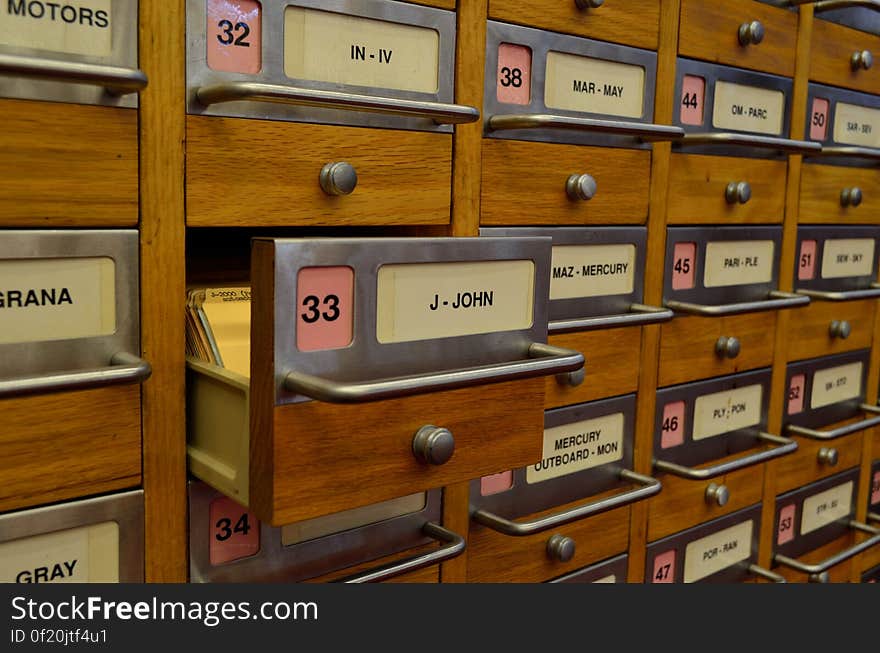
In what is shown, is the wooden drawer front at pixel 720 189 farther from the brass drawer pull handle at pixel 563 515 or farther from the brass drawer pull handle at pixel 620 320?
the brass drawer pull handle at pixel 563 515

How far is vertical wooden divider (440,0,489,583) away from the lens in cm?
99

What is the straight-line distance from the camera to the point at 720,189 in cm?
135

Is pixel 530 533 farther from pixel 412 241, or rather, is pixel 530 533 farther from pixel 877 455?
pixel 877 455

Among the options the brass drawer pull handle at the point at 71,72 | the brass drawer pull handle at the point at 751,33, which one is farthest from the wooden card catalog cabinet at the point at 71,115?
the brass drawer pull handle at the point at 751,33

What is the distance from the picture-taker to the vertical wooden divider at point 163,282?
766mm

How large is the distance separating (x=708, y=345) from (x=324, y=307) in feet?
2.78

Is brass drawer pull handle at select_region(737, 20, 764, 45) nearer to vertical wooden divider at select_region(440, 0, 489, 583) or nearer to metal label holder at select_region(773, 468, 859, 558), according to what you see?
vertical wooden divider at select_region(440, 0, 489, 583)

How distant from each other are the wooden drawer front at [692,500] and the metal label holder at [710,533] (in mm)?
11

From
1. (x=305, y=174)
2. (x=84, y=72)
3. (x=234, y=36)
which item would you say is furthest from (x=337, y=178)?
(x=84, y=72)

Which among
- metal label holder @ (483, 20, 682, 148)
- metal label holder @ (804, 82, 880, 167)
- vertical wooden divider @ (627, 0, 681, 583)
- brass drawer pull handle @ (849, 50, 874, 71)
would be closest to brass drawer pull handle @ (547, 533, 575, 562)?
vertical wooden divider @ (627, 0, 681, 583)

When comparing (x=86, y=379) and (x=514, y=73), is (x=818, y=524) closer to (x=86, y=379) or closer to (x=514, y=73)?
(x=514, y=73)

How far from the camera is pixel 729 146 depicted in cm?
135

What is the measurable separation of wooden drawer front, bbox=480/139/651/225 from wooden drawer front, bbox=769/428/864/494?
25.8 inches

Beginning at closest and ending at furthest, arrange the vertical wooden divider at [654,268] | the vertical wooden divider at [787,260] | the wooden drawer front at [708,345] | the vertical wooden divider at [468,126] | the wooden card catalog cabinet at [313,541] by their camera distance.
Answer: the wooden card catalog cabinet at [313,541] < the vertical wooden divider at [468,126] < the vertical wooden divider at [654,268] < the wooden drawer front at [708,345] < the vertical wooden divider at [787,260]
